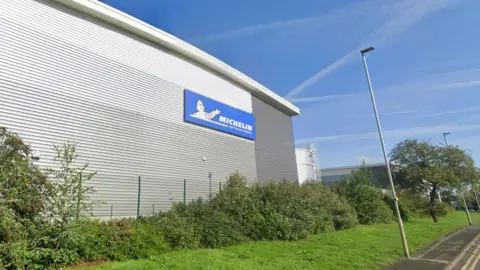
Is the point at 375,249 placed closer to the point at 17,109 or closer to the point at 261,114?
the point at 17,109

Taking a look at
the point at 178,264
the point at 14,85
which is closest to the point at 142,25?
the point at 14,85

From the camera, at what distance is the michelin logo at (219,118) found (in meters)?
19.7

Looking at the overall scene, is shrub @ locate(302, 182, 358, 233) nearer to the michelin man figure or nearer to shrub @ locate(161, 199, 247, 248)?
shrub @ locate(161, 199, 247, 248)

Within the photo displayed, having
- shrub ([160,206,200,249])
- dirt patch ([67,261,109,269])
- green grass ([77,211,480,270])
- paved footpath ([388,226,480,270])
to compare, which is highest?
shrub ([160,206,200,249])

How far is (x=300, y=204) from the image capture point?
678 inches

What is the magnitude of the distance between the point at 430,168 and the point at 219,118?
20.7m

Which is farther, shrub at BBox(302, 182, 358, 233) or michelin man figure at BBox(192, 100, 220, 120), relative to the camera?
michelin man figure at BBox(192, 100, 220, 120)

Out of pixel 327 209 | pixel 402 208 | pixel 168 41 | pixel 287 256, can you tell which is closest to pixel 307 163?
pixel 402 208

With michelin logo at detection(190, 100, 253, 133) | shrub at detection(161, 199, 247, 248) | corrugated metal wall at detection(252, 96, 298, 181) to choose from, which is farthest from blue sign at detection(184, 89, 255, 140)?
shrub at detection(161, 199, 247, 248)

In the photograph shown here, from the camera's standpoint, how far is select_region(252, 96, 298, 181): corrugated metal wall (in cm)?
2489

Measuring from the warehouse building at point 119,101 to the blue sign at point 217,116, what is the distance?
0.25 ft

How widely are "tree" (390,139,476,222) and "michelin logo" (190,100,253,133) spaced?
16.8m

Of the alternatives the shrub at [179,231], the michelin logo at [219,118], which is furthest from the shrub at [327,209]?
the shrub at [179,231]

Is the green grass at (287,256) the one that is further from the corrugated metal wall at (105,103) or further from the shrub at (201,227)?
the corrugated metal wall at (105,103)
